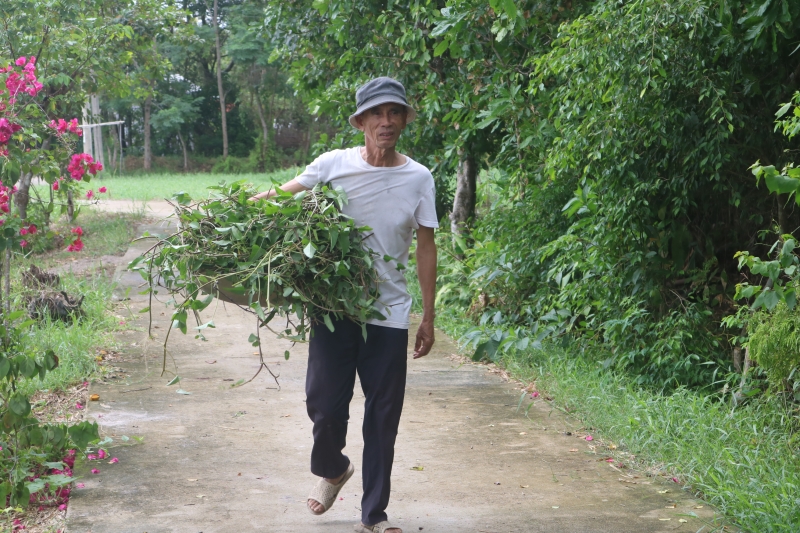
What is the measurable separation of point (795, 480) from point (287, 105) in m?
43.0

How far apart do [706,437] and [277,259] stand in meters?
2.58

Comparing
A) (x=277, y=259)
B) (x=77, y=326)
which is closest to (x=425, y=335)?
(x=277, y=259)

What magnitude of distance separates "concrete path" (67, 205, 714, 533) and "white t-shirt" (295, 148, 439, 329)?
104 cm

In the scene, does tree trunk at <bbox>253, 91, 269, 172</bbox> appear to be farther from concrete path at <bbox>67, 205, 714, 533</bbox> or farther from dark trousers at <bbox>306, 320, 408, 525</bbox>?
dark trousers at <bbox>306, 320, 408, 525</bbox>

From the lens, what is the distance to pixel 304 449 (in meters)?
5.03

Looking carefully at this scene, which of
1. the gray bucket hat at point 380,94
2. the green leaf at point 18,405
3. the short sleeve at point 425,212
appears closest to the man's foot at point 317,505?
the short sleeve at point 425,212

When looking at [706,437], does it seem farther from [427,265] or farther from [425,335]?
[427,265]

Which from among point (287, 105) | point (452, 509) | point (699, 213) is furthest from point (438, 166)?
point (287, 105)

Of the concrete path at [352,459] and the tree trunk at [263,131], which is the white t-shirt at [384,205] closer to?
the concrete path at [352,459]

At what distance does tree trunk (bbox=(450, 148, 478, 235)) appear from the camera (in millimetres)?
9656

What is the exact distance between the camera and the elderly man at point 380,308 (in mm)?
3760

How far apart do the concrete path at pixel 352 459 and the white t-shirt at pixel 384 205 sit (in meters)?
1.04

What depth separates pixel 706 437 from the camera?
185 inches

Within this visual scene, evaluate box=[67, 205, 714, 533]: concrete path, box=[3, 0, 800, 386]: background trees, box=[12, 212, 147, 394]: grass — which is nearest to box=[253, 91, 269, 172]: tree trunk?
box=[12, 212, 147, 394]: grass
